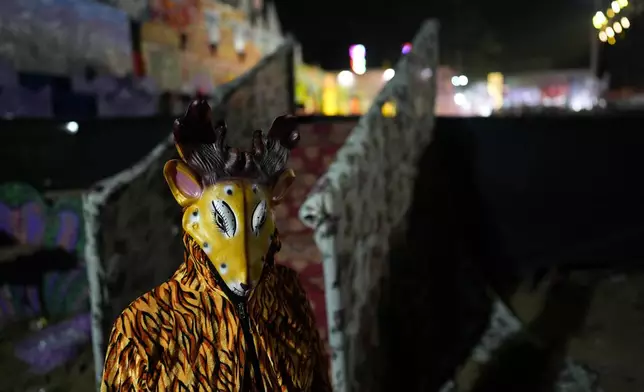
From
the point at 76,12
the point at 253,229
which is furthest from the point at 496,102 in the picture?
the point at 253,229

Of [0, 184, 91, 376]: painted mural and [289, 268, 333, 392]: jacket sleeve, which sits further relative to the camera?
[0, 184, 91, 376]: painted mural

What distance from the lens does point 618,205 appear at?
671 cm

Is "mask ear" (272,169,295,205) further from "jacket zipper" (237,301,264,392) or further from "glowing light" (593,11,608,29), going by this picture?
"glowing light" (593,11,608,29)

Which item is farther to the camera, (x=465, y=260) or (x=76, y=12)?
(x=76, y=12)

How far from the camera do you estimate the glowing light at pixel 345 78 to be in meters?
19.2

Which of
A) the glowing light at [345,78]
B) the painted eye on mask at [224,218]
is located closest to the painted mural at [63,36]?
the painted eye on mask at [224,218]

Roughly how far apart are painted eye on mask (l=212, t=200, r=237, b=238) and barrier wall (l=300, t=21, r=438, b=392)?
A: 5.26 ft

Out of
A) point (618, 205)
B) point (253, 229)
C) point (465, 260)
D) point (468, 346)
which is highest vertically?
point (253, 229)

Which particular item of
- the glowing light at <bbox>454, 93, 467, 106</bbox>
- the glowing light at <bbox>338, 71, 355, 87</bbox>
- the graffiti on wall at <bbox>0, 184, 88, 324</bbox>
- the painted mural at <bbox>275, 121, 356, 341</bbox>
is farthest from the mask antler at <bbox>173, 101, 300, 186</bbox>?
the glowing light at <bbox>454, 93, 467, 106</bbox>

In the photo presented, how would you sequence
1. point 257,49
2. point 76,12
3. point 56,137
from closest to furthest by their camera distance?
point 56,137, point 76,12, point 257,49

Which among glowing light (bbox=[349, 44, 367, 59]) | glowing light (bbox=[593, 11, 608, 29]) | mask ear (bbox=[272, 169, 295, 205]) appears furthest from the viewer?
glowing light (bbox=[349, 44, 367, 59])

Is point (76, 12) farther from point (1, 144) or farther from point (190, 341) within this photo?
point (190, 341)

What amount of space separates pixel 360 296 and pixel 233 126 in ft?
9.12

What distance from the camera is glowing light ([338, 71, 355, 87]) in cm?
1922
